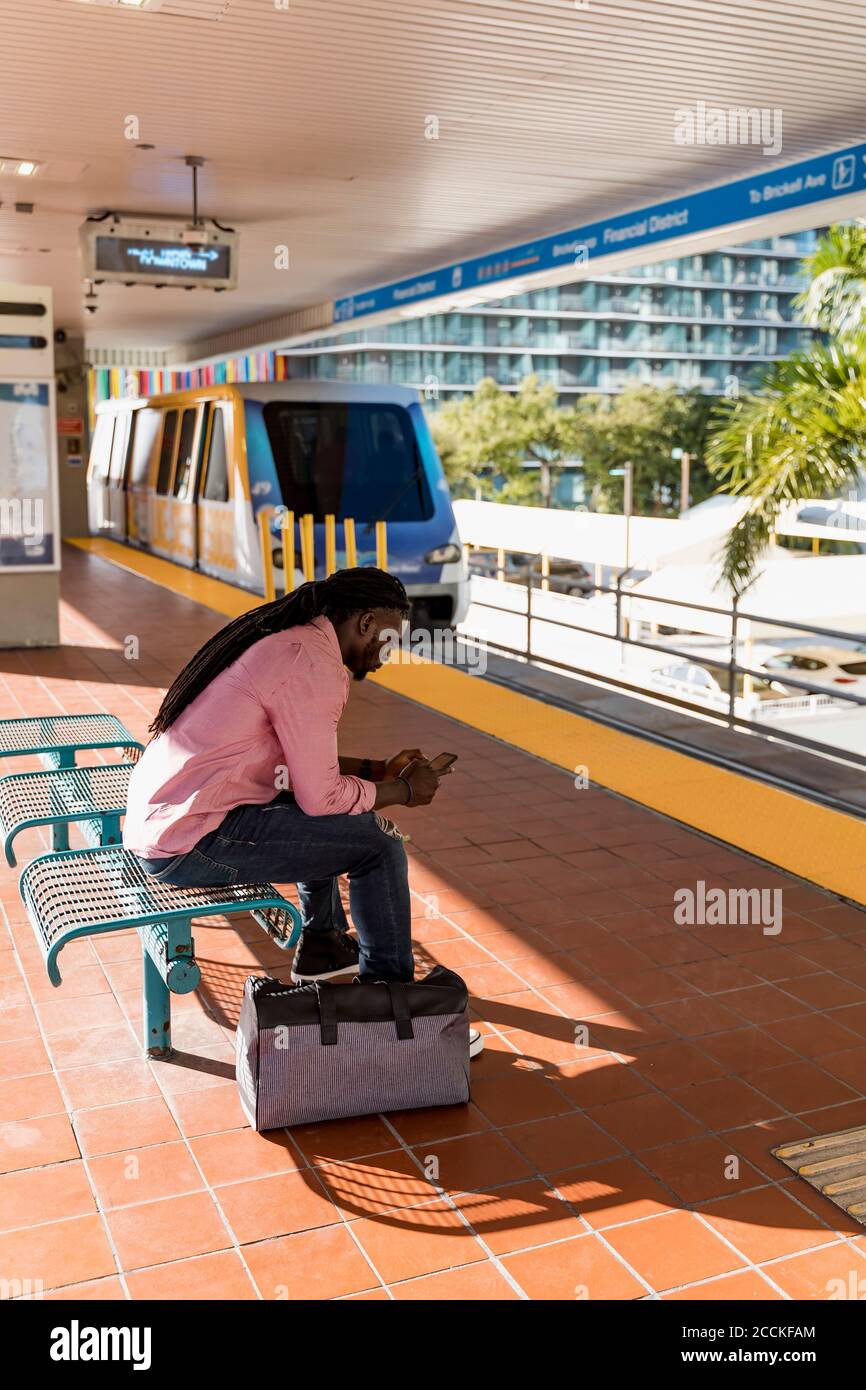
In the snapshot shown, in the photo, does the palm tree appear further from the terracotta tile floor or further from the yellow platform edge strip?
the terracotta tile floor

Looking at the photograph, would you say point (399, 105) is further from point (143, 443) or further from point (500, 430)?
point (500, 430)

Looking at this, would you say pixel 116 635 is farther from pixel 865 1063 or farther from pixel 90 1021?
pixel 865 1063

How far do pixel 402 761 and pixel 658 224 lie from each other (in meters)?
8.69

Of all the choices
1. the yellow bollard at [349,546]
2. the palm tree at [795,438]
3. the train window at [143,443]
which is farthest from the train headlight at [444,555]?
the train window at [143,443]

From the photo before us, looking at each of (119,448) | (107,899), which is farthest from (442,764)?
(119,448)

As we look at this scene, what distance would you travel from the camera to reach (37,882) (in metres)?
3.83

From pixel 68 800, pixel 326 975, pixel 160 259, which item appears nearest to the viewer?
pixel 326 975

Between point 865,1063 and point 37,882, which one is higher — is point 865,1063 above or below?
below

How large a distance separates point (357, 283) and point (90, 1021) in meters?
14.2

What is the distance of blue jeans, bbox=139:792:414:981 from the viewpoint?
368 centimetres

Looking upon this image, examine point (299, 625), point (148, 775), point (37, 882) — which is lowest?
point (37, 882)

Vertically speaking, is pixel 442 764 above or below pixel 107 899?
above

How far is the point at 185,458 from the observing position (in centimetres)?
1603
